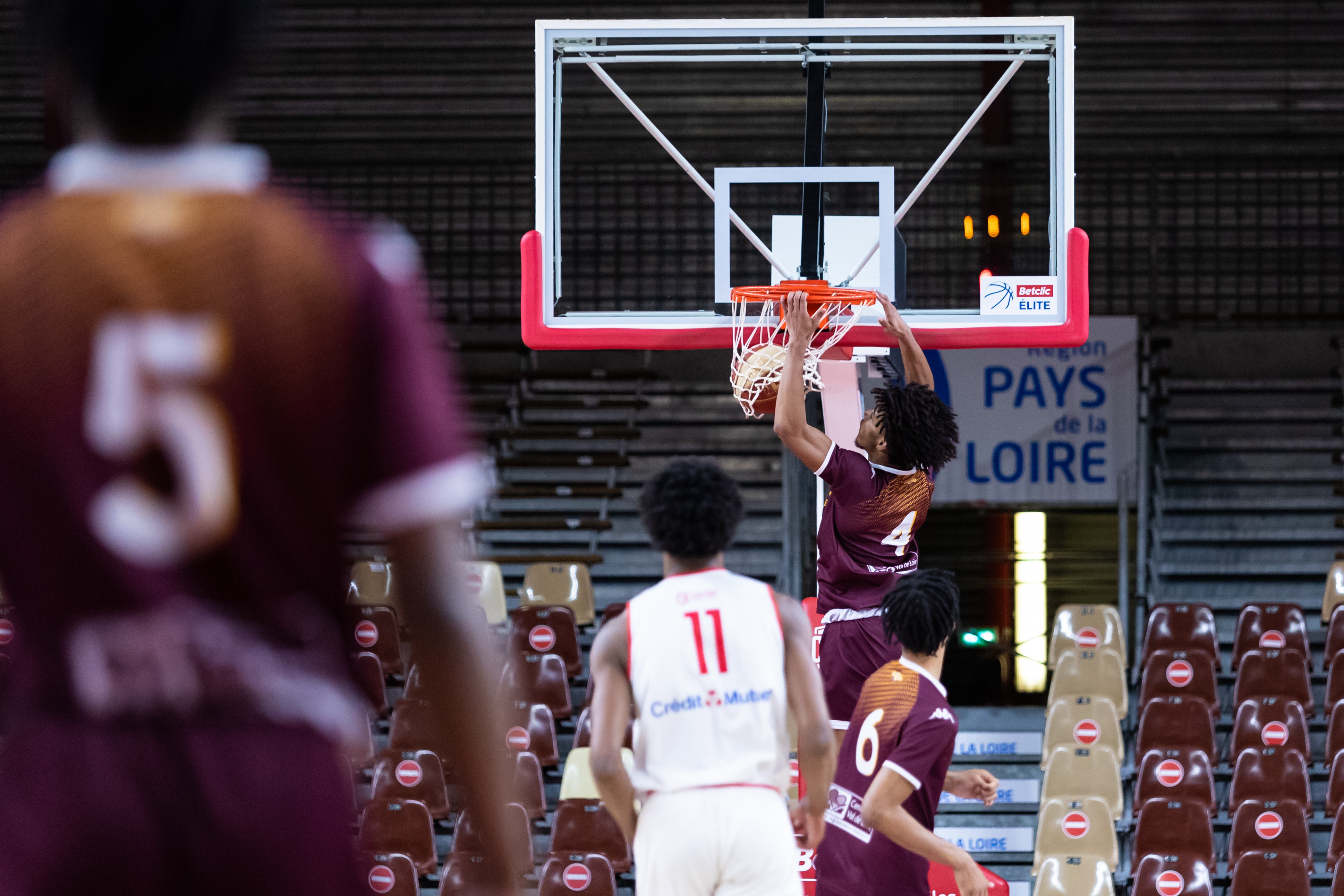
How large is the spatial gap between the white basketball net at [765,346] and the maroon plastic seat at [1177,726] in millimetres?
4130

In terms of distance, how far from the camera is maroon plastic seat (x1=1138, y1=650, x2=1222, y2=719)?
9922mm

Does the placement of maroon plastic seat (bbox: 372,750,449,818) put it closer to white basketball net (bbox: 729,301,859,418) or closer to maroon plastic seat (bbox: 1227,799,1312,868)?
white basketball net (bbox: 729,301,859,418)

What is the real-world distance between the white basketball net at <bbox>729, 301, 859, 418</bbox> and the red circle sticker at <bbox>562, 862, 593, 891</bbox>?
3.17 m

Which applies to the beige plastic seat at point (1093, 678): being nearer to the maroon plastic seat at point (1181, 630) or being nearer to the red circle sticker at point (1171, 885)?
the maroon plastic seat at point (1181, 630)

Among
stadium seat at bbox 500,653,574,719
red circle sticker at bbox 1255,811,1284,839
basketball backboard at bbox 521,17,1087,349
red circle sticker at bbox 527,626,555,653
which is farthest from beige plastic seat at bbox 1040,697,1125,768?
basketball backboard at bbox 521,17,1087,349

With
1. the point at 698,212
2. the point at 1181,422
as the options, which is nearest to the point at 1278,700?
the point at 1181,422

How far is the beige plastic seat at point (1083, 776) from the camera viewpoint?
911cm

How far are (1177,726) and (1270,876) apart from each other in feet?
4.76

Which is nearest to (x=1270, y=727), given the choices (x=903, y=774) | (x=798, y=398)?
(x=798, y=398)

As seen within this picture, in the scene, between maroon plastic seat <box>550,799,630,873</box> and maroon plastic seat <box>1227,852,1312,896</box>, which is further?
maroon plastic seat <box>550,799,630,873</box>

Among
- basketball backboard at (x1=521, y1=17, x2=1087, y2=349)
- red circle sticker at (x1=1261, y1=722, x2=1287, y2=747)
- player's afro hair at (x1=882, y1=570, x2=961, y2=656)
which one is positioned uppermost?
basketball backboard at (x1=521, y1=17, x2=1087, y2=349)

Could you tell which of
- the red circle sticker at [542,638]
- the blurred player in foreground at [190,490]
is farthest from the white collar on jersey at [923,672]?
the red circle sticker at [542,638]

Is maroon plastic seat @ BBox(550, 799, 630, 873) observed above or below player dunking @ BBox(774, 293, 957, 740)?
below

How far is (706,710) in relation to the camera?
387 centimetres
